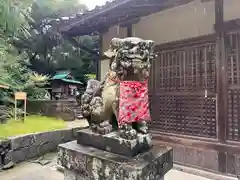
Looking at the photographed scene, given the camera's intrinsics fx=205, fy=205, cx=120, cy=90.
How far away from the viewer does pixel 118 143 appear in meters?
1.71

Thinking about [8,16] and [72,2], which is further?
[72,2]

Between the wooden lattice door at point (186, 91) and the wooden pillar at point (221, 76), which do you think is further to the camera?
the wooden lattice door at point (186, 91)

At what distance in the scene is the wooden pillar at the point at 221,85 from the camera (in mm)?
3629

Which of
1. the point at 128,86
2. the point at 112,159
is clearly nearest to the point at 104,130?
the point at 112,159

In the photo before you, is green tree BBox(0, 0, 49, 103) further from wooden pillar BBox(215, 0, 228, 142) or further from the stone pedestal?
wooden pillar BBox(215, 0, 228, 142)

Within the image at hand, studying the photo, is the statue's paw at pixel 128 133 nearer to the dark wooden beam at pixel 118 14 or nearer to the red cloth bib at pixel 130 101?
the red cloth bib at pixel 130 101

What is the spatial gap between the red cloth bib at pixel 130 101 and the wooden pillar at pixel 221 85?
2479 mm

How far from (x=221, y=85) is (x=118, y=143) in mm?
2722

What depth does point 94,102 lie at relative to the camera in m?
2.07

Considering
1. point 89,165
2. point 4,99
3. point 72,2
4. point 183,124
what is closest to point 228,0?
point 183,124

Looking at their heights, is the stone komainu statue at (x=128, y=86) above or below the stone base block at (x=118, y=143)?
above

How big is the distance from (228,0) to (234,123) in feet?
7.28

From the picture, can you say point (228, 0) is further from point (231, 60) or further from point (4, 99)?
point (4, 99)

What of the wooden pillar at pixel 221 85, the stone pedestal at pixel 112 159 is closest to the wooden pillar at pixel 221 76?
the wooden pillar at pixel 221 85
